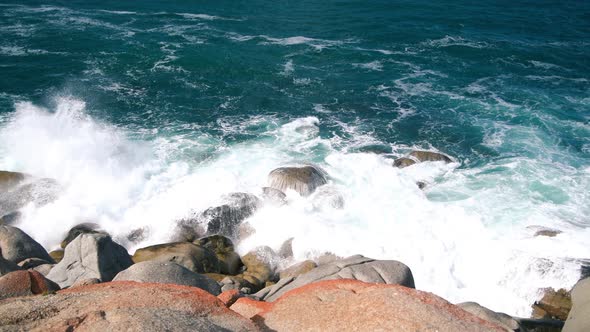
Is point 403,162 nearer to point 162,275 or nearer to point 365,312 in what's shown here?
point 365,312

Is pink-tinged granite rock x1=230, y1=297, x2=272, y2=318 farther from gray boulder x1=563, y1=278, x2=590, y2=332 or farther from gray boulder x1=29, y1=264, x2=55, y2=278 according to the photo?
gray boulder x1=563, y1=278, x2=590, y2=332

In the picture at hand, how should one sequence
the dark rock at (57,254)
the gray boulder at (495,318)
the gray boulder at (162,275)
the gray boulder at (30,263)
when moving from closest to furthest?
the gray boulder at (495,318)
the gray boulder at (162,275)
the gray boulder at (30,263)
the dark rock at (57,254)

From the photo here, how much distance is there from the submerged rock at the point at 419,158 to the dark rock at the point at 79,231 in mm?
24353

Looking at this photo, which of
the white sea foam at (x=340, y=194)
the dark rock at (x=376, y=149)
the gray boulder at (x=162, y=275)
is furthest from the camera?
the dark rock at (x=376, y=149)

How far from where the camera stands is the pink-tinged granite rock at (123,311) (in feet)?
48.8

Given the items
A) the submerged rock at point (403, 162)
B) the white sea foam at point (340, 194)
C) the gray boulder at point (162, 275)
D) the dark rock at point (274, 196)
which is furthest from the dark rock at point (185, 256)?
the submerged rock at point (403, 162)

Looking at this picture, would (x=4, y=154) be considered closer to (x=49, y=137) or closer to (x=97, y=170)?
(x=49, y=137)

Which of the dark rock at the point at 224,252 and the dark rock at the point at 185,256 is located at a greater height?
the dark rock at the point at 185,256

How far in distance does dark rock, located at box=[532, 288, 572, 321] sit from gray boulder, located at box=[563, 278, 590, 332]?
19.5 feet

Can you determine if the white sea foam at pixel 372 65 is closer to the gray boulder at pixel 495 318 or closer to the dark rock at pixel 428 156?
the dark rock at pixel 428 156

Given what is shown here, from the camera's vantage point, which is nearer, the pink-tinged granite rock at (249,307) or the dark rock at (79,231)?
the pink-tinged granite rock at (249,307)

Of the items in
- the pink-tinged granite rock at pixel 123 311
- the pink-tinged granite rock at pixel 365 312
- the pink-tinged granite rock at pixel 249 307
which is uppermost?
the pink-tinged granite rock at pixel 123 311

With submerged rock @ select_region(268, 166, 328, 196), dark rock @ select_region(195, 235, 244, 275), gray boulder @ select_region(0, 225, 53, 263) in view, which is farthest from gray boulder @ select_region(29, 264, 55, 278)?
submerged rock @ select_region(268, 166, 328, 196)

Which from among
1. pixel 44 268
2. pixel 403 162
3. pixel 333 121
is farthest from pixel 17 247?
pixel 333 121
